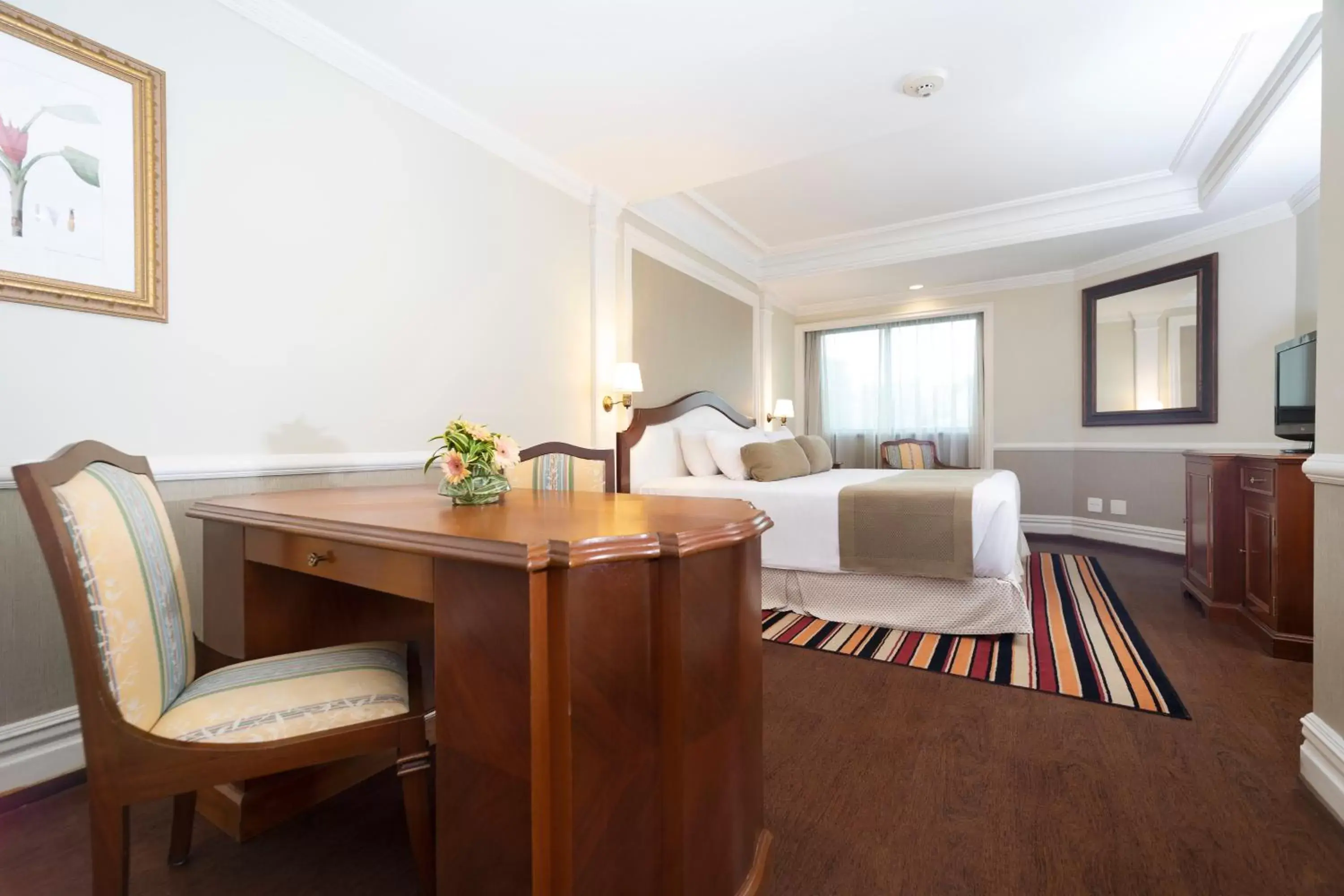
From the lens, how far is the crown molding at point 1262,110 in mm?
2402

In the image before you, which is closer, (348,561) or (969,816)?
(348,561)

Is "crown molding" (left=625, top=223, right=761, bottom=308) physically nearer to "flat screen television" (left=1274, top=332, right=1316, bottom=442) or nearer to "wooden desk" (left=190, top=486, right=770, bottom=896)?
"wooden desk" (left=190, top=486, right=770, bottom=896)

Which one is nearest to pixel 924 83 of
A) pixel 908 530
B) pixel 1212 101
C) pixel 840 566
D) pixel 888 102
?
pixel 888 102

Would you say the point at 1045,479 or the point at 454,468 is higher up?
the point at 454,468

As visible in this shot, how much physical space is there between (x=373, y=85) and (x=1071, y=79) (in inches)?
114

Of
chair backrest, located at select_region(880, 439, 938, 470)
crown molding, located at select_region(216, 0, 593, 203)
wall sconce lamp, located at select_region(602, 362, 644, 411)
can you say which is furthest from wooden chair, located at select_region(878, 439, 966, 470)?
crown molding, located at select_region(216, 0, 593, 203)

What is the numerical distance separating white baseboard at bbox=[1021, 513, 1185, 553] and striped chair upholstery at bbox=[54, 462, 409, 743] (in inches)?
213

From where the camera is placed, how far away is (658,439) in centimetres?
402

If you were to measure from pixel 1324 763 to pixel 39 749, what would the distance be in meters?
3.33

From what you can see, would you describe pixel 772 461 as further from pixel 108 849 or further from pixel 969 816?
pixel 108 849

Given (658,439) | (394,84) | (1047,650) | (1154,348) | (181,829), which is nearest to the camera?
(181,829)

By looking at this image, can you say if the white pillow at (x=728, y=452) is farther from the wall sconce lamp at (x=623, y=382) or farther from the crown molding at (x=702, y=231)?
the crown molding at (x=702, y=231)

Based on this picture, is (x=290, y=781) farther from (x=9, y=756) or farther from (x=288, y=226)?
(x=288, y=226)

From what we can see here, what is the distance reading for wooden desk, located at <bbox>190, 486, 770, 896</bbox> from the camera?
896mm
